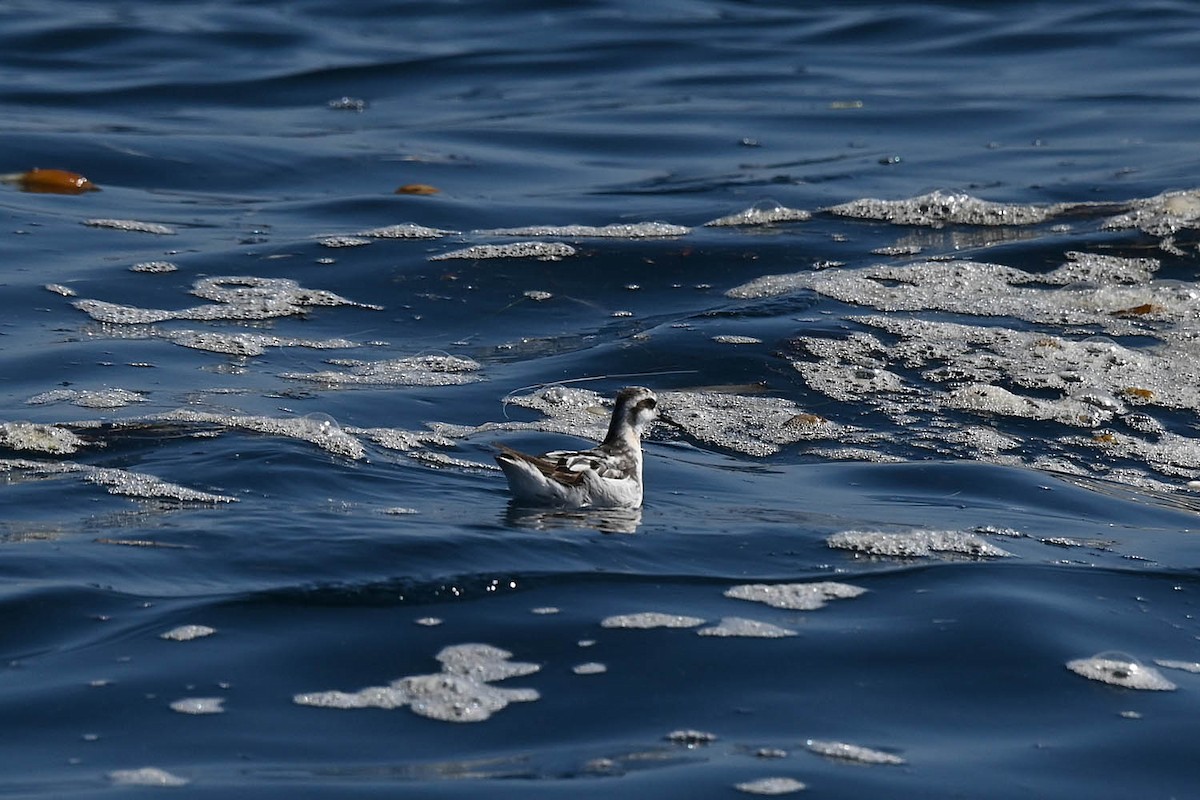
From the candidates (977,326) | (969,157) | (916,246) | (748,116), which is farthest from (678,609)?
(748,116)

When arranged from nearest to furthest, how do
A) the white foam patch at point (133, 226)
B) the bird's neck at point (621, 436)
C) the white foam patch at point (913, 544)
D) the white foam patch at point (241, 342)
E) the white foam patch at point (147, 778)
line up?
1. the white foam patch at point (147, 778)
2. the white foam patch at point (913, 544)
3. the bird's neck at point (621, 436)
4. the white foam patch at point (241, 342)
5. the white foam patch at point (133, 226)

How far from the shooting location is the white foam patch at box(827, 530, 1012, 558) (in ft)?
21.7

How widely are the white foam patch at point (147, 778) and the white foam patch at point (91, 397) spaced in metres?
3.71

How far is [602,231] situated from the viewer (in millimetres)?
12359

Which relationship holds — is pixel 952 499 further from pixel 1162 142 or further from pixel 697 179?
pixel 1162 142

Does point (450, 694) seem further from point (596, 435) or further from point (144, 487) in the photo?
point (596, 435)

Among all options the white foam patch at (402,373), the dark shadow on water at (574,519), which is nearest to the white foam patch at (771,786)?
the dark shadow on water at (574,519)

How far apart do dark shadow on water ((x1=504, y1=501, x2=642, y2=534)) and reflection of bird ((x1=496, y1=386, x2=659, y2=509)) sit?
0.04m

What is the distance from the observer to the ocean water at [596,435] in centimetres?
514

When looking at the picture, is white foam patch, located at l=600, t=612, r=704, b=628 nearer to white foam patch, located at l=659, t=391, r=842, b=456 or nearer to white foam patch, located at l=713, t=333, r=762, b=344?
white foam patch, located at l=659, t=391, r=842, b=456

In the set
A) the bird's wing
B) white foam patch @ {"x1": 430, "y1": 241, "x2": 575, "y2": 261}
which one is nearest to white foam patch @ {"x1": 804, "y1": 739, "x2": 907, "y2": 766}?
the bird's wing

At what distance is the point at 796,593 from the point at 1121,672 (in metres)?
1.12

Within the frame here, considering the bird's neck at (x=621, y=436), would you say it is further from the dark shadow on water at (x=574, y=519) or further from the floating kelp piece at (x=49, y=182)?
the floating kelp piece at (x=49, y=182)

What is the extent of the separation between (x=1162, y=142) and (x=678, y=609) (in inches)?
439
